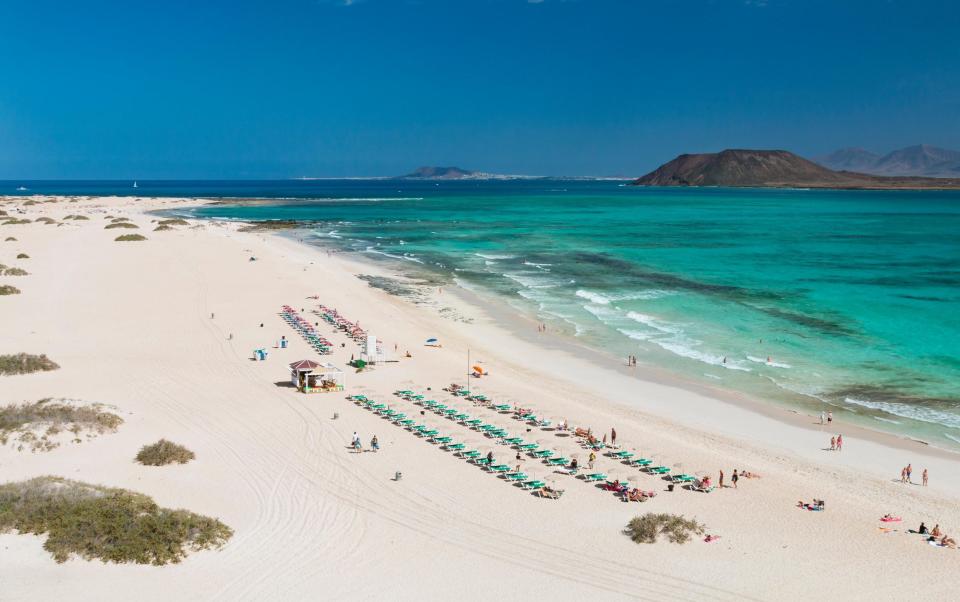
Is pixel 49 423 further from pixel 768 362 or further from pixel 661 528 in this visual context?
pixel 768 362

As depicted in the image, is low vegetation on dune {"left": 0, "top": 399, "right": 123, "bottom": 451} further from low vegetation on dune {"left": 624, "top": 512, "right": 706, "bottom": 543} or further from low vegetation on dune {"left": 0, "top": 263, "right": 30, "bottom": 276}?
low vegetation on dune {"left": 0, "top": 263, "right": 30, "bottom": 276}

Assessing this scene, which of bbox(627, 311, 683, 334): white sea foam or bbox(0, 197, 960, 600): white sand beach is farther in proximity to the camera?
bbox(627, 311, 683, 334): white sea foam

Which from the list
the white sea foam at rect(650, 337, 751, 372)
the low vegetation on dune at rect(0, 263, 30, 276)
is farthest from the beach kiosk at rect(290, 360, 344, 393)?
the low vegetation on dune at rect(0, 263, 30, 276)

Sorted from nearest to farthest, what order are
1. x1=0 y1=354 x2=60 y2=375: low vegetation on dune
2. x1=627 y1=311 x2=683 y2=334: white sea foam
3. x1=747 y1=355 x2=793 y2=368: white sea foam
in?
x1=0 y1=354 x2=60 y2=375: low vegetation on dune < x1=747 y1=355 x2=793 y2=368: white sea foam < x1=627 y1=311 x2=683 y2=334: white sea foam

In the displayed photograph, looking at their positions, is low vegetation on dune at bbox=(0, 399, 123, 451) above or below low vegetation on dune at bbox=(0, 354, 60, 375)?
below

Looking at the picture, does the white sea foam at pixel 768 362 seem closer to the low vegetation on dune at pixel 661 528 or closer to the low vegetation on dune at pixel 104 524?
the low vegetation on dune at pixel 661 528

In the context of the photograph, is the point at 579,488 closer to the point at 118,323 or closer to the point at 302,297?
the point at 118,323
